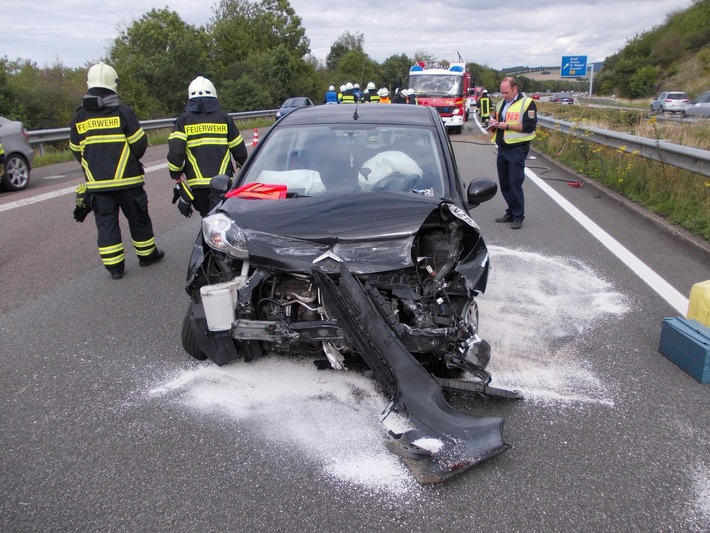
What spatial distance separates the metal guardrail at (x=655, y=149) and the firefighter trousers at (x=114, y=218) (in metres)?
6.57

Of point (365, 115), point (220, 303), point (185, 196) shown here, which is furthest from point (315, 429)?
point (185, 196)

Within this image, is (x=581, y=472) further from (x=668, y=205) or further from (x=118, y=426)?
(x=668, y=205)

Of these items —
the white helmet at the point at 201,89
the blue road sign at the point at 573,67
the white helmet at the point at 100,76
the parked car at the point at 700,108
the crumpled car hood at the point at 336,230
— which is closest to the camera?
the crumpled car hood at the point at 336,230

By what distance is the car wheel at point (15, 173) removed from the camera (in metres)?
11.0

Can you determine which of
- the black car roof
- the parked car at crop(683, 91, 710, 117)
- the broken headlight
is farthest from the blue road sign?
the broken headlight

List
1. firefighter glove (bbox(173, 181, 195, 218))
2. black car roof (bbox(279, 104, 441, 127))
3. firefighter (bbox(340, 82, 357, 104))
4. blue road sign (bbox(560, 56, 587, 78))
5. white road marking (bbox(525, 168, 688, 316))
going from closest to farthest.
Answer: black car roof (bbox(279, 104, 441, 127))
white road marking (bbox(525, 168, 688, 316))
firefighter glove (bbox(173, 181, 195, 218))
firefighter (bbox(340, 82, 357, 104))
blue road sign (bbox(560, 56, 587, 78))

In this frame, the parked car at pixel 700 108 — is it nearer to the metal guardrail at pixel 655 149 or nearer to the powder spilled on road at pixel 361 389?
the metal guardrail at pixel 655 149

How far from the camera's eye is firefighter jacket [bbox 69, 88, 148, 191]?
573 cm

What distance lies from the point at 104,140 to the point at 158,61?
48.9m

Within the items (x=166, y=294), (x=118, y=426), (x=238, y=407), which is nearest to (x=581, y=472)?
(x=238, y=407)

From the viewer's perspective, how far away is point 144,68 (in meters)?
48.1

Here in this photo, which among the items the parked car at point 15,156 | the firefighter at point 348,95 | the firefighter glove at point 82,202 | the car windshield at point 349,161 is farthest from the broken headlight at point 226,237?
the firefighter at point 348,95

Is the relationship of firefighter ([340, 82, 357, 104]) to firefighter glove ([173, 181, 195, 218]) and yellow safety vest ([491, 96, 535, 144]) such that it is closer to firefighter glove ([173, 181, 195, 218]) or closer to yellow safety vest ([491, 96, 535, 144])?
yellow safety vest ([491, 96, 535, 144])

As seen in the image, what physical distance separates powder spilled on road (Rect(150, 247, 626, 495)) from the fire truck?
63.2 feet
